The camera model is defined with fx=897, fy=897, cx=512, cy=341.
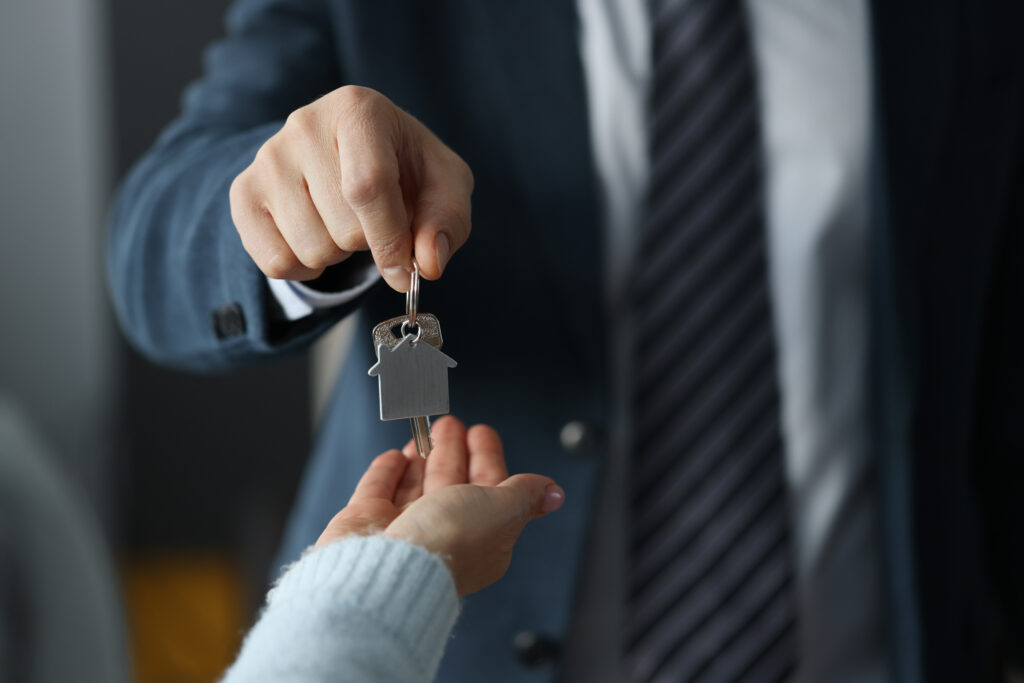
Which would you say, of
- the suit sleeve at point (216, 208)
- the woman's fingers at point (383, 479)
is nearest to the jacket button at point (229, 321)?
the suit sleeve at point (216, 208)

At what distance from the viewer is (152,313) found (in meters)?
0.42

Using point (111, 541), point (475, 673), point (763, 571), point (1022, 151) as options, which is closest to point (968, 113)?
point (1022, 151)

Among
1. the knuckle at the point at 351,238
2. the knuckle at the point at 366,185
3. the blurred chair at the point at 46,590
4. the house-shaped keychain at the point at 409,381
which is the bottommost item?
the blurred chair at the point at 46,590

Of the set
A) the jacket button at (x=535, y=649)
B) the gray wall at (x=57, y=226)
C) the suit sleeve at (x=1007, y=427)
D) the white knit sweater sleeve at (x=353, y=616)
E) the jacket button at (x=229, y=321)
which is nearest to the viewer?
the white knit sweater sleeve at (x=353, y=616)

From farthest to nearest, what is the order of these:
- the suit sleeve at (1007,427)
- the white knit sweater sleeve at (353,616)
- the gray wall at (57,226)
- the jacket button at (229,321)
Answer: the gray wall at (57,226) → the suit sleeve at (1007,427) → the jacket button at (229,321) → the white knit sweater sleeve at (353,616)

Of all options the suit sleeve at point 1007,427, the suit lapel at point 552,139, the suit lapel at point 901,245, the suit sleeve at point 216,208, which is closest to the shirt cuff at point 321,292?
the suit sleeve at point 216,208

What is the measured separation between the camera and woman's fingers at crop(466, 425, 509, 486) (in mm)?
243

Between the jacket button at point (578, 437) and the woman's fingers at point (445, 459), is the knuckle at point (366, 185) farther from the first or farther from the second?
the jacket button at point (578, 437)

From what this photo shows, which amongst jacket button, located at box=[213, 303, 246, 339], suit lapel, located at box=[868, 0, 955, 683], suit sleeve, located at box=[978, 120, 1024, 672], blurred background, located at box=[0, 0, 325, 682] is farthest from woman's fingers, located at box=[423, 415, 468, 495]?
blurred background, located at box=[0, 0, 325, 682]

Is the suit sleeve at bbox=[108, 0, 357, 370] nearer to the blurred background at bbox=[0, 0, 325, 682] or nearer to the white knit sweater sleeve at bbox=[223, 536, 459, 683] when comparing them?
the white knit sweater sleeve at bbox=[223, 536, 459, 683]

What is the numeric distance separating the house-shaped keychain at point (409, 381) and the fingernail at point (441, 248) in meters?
0.02

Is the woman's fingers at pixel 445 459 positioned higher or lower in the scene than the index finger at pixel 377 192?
lower

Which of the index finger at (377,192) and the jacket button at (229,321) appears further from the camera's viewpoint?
the jacket button at (229,321)

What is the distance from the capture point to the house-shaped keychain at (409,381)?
23cm
